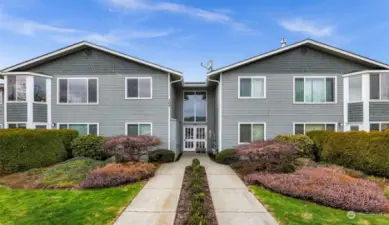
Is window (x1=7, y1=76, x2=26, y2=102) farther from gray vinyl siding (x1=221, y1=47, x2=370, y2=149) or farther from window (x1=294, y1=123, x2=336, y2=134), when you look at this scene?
window (x1=294, y1=123, x2=336, y2=134)

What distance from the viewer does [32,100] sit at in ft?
44.1

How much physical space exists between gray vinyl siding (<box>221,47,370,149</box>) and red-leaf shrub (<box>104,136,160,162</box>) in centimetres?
516

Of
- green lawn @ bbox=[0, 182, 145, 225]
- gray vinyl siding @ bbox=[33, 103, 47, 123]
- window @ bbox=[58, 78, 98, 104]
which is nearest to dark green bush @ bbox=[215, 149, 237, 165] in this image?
green lawn @ bbox=[0, 182, 145, 225]

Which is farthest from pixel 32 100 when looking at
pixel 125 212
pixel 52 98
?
pixel 125 212

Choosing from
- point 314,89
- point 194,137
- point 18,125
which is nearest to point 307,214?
point 314,89

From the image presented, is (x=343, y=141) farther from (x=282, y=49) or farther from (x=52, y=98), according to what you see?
(x=52, y=98)

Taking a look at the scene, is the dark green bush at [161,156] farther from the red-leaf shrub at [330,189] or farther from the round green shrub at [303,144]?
the round green shrub at [303,144]

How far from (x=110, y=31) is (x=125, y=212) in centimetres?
1692

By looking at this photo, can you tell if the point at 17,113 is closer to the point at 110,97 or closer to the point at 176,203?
the point at 110,97

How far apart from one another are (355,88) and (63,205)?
1522cm

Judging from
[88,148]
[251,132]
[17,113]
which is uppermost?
[17,113]

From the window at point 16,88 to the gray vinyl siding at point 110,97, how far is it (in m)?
1.25

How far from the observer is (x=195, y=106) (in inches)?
734

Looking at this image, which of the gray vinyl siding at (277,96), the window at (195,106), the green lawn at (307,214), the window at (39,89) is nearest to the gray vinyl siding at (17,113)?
the window at (39,89)
